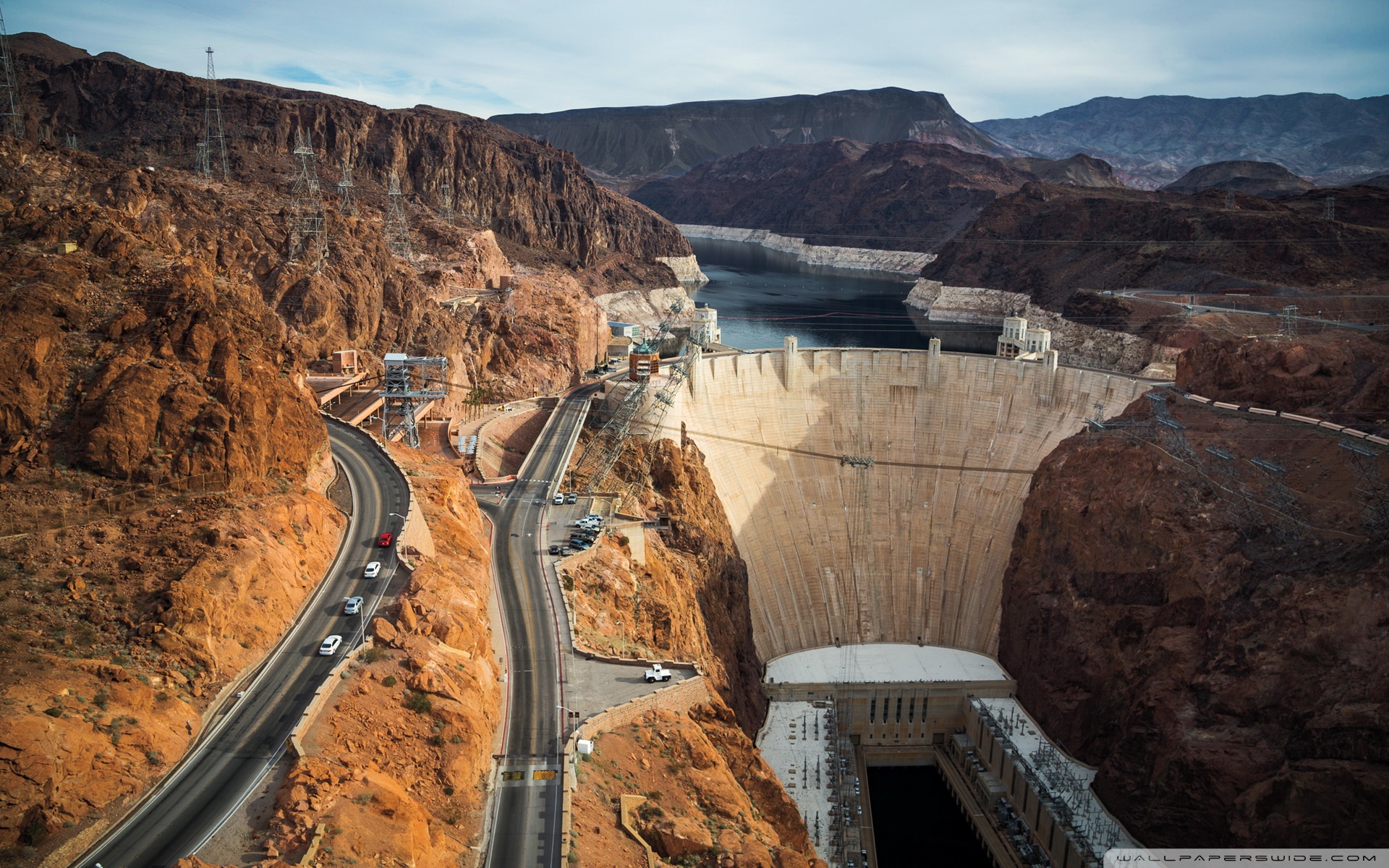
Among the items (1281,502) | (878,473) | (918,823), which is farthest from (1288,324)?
(918,823)

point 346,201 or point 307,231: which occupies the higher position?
point 346,201

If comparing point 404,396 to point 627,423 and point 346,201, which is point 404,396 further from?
point 346,201

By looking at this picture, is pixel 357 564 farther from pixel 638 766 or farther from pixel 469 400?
pixel 469 400

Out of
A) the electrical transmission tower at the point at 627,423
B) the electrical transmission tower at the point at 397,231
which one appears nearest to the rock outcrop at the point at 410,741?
the electrical transmission tower at the point at 627,423

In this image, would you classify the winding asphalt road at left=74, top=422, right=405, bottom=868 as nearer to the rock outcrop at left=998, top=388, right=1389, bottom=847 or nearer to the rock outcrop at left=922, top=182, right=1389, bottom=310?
the rock outcrop at left=998, top=388, right=1389, bottom=847

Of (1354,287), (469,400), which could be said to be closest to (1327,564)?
(469,400)

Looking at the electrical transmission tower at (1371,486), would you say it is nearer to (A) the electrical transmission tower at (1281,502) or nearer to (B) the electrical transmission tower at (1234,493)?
(A) the electrical transmission tower at (1281,502)

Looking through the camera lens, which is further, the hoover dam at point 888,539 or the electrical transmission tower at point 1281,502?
the hoover dam at point 888,539
